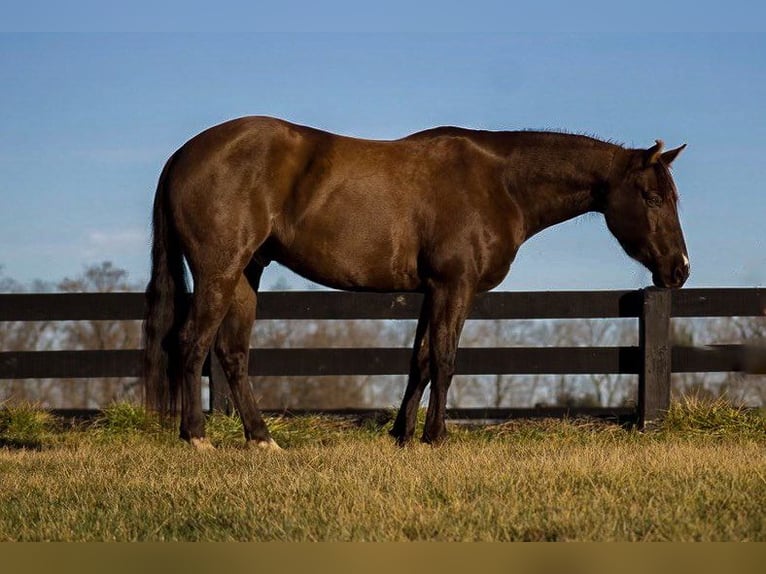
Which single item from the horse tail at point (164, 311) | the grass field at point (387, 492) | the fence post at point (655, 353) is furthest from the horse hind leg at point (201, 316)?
the fence post at point (655, 353)

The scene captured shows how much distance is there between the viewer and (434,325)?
7.75m

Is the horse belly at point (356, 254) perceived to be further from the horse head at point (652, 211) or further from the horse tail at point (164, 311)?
the horse head at point (652, 211)

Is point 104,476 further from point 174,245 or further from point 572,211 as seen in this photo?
point 572,211

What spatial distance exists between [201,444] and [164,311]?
1.03 meters

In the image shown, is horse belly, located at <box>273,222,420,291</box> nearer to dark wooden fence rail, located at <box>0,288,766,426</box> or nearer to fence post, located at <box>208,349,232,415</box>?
dark wooden fence rail, located at <box>0,288,766,426</box>

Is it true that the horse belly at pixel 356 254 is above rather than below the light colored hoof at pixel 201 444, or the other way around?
above

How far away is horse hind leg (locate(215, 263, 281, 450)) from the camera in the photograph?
805 centimetres

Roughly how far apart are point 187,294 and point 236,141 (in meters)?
1.21

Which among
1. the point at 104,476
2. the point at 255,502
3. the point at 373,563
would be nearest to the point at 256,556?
the point at 373,563

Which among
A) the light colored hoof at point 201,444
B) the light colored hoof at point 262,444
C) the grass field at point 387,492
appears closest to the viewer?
the grass field at point 387,492

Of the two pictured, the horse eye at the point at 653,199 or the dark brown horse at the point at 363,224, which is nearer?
the dark brown horse at the point at 363,224

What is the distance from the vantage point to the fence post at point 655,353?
10258mm

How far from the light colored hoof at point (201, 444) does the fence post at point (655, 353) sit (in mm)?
4472

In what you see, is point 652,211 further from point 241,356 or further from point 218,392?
point 218,392
